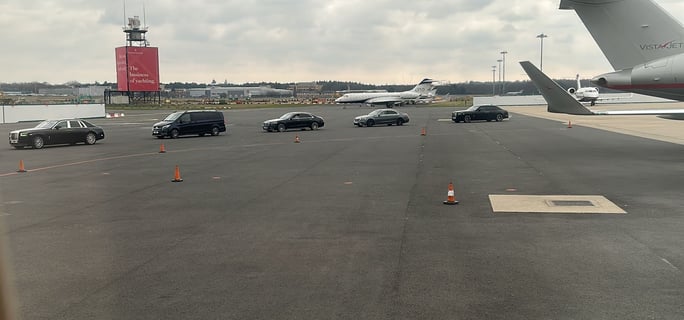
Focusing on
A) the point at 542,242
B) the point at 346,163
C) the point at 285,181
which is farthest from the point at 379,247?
the point at 346,163

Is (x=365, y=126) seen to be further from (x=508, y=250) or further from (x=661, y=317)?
(x=661, y=317)

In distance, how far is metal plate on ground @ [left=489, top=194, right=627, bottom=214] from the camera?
13563mm

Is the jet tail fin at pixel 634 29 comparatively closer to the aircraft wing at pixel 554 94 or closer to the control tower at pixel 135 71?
the aircraft wing at pixel 554 94

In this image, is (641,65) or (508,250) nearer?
(508,250)

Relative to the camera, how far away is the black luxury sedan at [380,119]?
2047 inches

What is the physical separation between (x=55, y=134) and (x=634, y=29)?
29995 millimetres

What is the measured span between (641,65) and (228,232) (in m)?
18.7

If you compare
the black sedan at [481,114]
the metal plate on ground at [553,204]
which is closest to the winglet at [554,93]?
the metal plate on ground at [553,204]

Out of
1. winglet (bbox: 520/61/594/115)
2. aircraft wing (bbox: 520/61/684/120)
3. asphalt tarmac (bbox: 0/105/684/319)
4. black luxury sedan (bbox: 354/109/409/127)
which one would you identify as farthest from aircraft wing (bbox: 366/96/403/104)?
winglet (bbox: 520/61/594/115)

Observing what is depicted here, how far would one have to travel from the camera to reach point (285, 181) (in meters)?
19.0

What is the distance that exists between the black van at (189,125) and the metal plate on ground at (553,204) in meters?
28.7

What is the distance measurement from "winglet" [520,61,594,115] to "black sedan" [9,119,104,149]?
25.5 meters

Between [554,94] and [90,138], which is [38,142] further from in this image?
[554,94]

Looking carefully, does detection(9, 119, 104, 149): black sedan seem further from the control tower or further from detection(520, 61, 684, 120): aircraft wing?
the control tower
